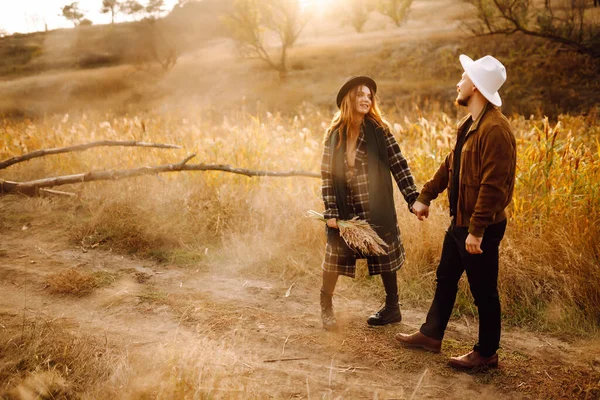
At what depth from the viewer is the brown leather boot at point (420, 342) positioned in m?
3.12

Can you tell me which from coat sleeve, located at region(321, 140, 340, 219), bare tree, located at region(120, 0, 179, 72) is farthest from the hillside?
coat sleeve, located at region(321, 140, 340, 219)

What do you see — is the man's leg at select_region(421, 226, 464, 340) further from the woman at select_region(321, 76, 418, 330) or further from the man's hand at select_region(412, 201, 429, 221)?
the woman at select_region(321, 76, 418, 330)

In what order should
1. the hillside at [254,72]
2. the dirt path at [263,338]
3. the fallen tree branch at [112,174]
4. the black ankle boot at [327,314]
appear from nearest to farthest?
the dirt path at [263,338] < the black ankle boot at [327,314] < the fallen tree branch at [112,174] < the hillside at [254,72]

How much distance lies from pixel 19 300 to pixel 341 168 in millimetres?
3127

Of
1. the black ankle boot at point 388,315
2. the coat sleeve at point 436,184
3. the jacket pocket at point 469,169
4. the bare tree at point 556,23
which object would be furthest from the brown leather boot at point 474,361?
the bare tree at point 556,23

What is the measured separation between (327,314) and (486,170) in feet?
5.80

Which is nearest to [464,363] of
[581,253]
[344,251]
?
[344,251]

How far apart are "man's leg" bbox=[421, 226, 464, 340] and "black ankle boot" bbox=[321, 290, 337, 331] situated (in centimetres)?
73

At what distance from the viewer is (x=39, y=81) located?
71.4 ft

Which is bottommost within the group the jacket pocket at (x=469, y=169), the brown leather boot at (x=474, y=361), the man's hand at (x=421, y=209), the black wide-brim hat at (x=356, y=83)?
the brown leather boot at (x=474, y=361)

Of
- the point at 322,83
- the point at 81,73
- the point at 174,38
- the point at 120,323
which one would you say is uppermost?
the point at 174,38

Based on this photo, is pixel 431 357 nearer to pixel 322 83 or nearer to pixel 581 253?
pixel 581 253

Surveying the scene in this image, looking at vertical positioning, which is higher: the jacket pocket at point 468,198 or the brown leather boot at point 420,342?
the jacket pocket at point 468,198

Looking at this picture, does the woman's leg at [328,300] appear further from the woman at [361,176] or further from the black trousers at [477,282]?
the black trousers at [477,282]
